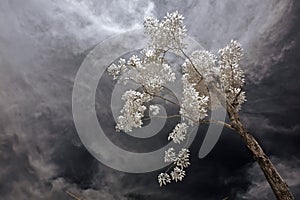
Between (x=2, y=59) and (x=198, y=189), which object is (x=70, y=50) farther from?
(x=198, y=189)

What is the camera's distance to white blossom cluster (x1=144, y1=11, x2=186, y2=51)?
4.05 metres

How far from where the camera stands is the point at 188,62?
176 inches

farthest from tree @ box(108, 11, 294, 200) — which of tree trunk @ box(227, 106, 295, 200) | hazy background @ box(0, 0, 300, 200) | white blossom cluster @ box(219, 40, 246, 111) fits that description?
hazy background @ box(0, 0, 300, 200)

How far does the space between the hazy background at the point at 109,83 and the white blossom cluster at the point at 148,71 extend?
5.66 feet

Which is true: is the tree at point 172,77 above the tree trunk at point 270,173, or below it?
above

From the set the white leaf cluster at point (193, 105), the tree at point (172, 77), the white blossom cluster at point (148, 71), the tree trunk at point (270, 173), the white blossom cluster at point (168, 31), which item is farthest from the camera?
the white blossom cluster at point (148, 71)

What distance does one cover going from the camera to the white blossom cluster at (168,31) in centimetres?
405

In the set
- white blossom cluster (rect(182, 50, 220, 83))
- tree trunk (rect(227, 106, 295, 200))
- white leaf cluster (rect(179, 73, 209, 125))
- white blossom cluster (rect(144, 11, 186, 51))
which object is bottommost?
tree trunk (rect(227, 106, 295, 200))

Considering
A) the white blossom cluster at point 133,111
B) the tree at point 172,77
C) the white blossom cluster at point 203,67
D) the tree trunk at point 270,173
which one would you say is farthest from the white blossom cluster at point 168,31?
the tree trunk at point 270,173

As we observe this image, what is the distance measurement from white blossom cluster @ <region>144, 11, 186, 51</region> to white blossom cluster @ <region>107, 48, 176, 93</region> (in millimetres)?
141

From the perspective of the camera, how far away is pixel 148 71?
423cm

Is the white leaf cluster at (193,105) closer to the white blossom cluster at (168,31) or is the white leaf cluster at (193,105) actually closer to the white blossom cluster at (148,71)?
the white blossom cluster at (148,71)

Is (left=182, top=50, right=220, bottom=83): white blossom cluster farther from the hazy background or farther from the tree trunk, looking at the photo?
the hazy background

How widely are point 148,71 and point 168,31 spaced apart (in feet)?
1.63
